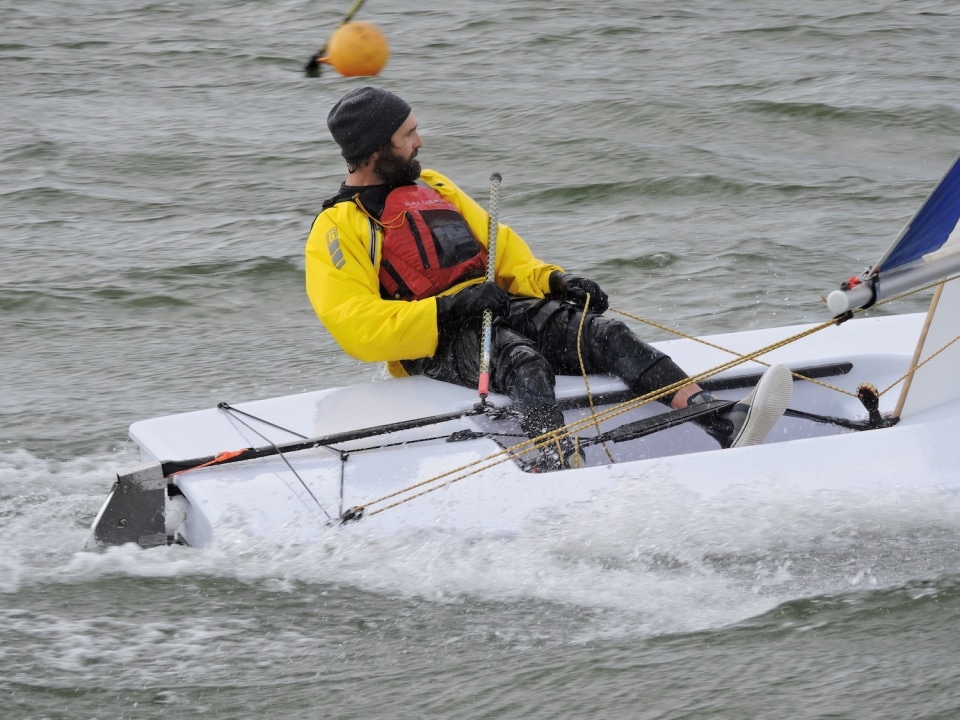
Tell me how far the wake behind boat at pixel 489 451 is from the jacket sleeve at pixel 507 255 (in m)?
0.32

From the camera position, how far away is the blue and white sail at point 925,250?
9.23 ft

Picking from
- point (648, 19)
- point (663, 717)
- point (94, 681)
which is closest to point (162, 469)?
point (94, 681)

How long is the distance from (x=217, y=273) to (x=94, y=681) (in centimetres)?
338

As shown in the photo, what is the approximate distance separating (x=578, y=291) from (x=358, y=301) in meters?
0.63

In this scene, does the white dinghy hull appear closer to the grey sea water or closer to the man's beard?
the grey sea water

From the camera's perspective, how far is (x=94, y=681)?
9.28ft

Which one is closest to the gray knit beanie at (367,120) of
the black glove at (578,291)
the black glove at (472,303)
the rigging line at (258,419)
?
the black glove at (472,303)

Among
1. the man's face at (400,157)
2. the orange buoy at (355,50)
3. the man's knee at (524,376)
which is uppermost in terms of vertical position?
the orange buoy at (355,50)

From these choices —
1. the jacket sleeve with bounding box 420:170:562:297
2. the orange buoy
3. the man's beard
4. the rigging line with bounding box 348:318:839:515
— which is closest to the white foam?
the rigging line with bounding box 348:318:839:515

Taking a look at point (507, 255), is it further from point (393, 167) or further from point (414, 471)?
point (414, 471)

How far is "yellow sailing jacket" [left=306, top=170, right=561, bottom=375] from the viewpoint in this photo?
11.5 ft

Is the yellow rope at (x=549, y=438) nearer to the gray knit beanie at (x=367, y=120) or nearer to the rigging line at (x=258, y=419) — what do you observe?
the rigging line at (x=258, y=419)

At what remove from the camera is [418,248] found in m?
3.63

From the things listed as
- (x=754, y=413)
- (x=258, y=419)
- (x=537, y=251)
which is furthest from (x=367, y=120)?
(x=537, y=251)
